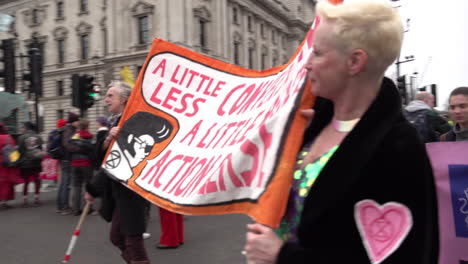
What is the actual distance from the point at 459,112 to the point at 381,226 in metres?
3.15

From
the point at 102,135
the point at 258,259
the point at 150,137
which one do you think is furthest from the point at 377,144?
the point at 102,135

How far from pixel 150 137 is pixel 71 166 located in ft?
19.6

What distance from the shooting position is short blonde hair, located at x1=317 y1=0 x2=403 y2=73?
3.68ft

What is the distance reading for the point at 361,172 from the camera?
1.08 m

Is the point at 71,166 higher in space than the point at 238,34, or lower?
lower

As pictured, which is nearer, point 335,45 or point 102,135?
point 335,45

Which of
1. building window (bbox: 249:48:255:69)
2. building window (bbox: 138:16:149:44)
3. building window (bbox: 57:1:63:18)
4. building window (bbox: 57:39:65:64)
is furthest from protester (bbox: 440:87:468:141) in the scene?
building window (bbox: 57:1:63:18)

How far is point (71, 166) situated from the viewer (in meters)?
7.60

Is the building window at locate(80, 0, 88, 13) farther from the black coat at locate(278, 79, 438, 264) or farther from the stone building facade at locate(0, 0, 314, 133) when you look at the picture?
the black coat at locate(278, 79, 438, 264)

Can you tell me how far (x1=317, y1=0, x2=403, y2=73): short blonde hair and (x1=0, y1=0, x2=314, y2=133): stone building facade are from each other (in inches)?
1222

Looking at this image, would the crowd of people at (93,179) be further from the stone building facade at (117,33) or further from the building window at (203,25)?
the building window at (203,25)

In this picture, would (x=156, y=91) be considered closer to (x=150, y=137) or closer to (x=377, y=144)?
(x=150, y=137)

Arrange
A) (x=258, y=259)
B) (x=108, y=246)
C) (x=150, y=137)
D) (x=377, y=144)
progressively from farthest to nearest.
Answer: (x=108, y=246) < (x=150, y=137) < (x=258, y=259) < (x=377, y=144)

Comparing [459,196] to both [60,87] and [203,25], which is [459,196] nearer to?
[203,25]
